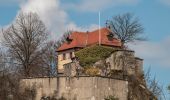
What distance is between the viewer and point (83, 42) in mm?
65188

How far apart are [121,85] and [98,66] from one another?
3.87 metres

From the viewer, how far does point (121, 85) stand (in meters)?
51.5

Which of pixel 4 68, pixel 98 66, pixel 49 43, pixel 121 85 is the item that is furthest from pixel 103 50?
pixel 49 43

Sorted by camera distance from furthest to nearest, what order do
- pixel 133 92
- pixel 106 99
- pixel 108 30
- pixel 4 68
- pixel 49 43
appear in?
pixel 49 43, pixel 108 30, pixel 4 68, pixel 133 92, pixel 106 99

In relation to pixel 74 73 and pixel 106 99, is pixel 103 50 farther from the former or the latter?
pixel 106 99

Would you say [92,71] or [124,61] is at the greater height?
[124,61]

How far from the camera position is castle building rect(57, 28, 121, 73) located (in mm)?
62344

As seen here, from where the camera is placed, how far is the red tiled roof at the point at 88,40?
2453 inches

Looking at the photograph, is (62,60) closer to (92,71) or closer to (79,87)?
(92,71)

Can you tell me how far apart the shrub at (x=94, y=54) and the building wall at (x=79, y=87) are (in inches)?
180

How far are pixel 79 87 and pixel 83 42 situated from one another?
619 inches

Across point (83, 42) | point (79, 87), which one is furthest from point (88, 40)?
point (79, 87)

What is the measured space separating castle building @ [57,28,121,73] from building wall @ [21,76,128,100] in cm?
1093

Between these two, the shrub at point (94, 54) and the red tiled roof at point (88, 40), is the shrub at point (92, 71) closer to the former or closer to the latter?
the shrub at point (94, 54)
